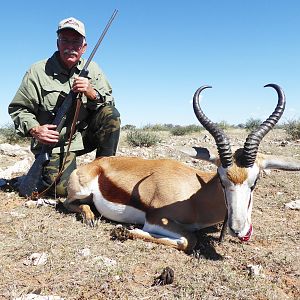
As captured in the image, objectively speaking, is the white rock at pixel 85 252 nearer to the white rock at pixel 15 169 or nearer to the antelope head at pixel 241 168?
the antelope head at pixel 241 168

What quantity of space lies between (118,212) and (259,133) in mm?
2070

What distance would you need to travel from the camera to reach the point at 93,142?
6.66m

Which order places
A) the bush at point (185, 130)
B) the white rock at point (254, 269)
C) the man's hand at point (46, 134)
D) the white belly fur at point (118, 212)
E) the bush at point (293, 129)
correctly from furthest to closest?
the bush at point (185, 130) → the bush at point (293, 129) → the man's hand at point (46, 134) → the white belly fur at point (118, 212) → the white rock at point (254, 269)

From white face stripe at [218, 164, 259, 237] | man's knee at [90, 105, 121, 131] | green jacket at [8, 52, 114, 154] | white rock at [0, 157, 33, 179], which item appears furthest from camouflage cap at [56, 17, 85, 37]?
white face stripe at [218, 164, 259, 237]

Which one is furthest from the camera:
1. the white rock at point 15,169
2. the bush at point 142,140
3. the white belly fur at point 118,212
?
the bush at point 142,140

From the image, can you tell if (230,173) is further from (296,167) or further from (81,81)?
(81,81)

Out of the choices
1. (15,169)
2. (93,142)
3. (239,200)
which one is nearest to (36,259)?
(239,200)

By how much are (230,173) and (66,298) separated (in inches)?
77.7

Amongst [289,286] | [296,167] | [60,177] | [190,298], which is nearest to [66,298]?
[190,298]

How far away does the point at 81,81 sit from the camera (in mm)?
5543

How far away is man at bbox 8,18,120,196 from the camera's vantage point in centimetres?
572

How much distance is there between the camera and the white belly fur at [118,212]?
4.85 metres

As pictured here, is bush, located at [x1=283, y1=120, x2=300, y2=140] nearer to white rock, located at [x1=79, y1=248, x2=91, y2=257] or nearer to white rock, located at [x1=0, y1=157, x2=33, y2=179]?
white rock, located at [x1=0, y1=157, x2=33, y2=179]

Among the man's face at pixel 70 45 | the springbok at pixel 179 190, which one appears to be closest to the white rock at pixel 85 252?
the springbok at pixel 179 190
